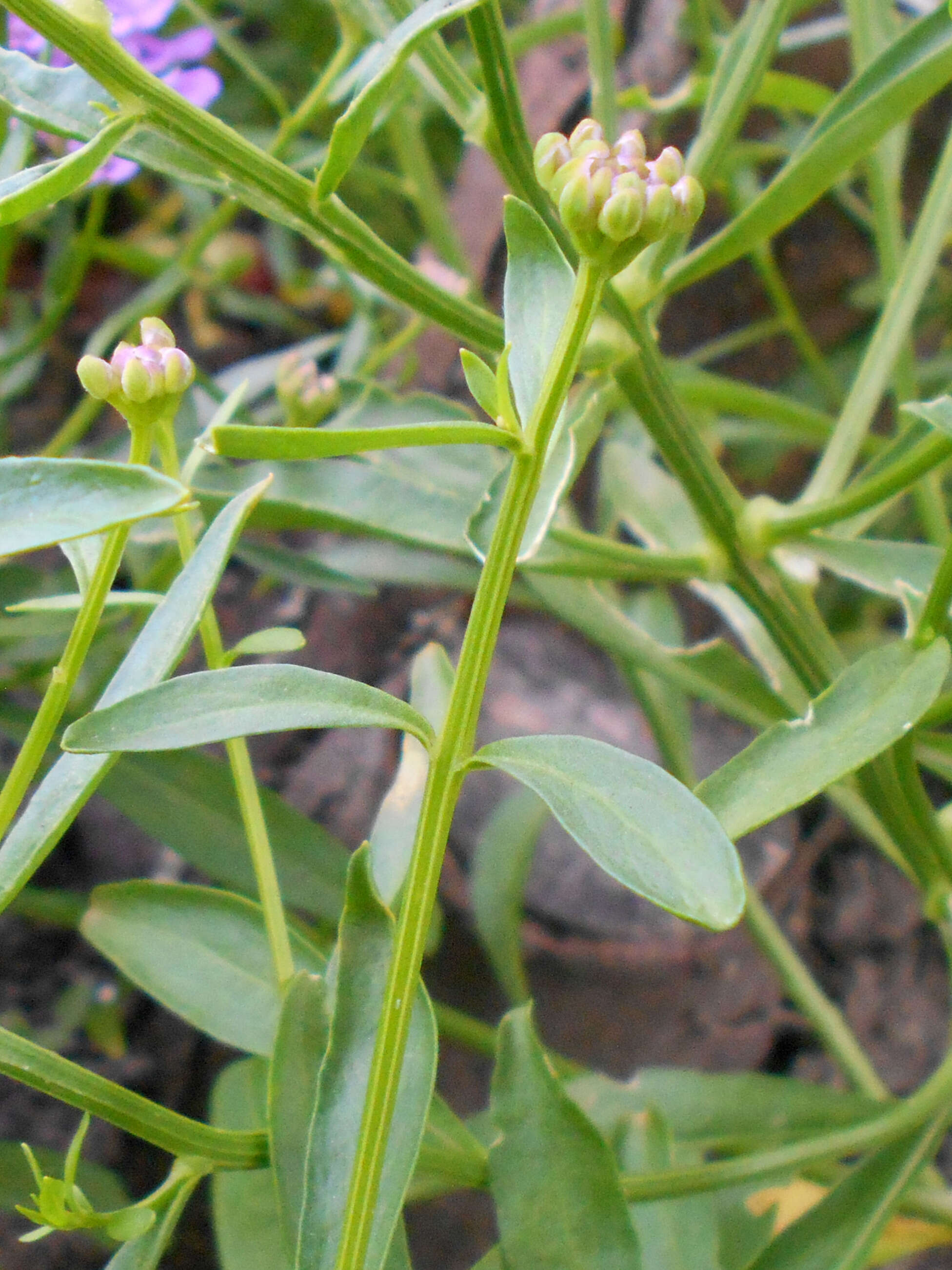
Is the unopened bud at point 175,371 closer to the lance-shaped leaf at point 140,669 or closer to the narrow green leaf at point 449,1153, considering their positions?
the lance-shaped leaf at point 140,669

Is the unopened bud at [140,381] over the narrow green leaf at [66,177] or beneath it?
beneath

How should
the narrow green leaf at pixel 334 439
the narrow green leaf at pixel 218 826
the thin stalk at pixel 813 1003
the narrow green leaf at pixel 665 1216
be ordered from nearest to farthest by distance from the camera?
1. the narrow green leaf at pixel 334 439
2. the narrow green leaf at pixel 665 1216
3. the narrow green leaf at pixel 218 826
4. the thin stalk at pixel 813 1003

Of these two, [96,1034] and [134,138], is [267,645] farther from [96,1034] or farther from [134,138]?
[96,1034]

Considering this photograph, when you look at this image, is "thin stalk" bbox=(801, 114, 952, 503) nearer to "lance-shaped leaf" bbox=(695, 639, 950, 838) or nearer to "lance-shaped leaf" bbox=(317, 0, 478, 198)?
"lance-shaped leaf" bbox=(695, 639, 950, 838)

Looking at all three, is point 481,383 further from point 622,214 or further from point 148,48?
point 148,48

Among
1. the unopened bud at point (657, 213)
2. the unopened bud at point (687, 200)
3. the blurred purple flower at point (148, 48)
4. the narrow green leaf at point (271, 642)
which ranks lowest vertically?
the narrow green leaf at point (271, 642)

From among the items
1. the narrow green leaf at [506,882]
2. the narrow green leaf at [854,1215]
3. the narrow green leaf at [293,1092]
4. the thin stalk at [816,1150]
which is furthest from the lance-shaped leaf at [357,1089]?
the narrow green leaf at [506,882]

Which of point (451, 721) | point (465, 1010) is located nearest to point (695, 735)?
point (465, 1010)

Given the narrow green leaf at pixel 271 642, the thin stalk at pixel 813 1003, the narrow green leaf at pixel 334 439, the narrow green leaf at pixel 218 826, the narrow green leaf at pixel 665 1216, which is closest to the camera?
the narrow green leaf at pixel 334 439
